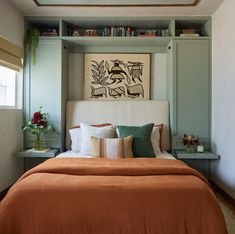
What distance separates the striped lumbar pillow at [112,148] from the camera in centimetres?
303

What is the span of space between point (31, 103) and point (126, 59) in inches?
64.0

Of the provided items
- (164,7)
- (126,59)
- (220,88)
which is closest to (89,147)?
(126,59)

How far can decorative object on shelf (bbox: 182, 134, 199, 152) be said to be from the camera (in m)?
3.61

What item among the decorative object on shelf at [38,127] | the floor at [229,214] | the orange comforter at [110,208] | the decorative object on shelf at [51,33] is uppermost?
the decorative object on shelf at [51,33]

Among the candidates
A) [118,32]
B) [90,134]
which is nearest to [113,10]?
[118,32]

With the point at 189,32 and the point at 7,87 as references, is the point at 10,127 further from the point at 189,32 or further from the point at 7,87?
the point at 189,32

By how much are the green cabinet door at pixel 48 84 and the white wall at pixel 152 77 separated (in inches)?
14.2

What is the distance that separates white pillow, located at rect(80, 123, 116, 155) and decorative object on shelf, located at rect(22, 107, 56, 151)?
1.82ft

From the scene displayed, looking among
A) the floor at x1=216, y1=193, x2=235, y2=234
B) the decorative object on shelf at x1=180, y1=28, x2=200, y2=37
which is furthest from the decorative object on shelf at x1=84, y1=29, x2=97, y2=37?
the floor at x1=216, y1=193, x2=235, y2=234

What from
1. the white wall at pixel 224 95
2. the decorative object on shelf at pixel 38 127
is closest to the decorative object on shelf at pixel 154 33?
the white wall at pixel 224 95

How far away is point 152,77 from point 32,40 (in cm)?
192

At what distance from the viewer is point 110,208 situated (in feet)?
5.91

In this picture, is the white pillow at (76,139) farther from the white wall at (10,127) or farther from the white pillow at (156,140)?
the white wall at (10,127)

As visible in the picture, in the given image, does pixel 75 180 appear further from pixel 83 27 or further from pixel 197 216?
pixel 83 27
